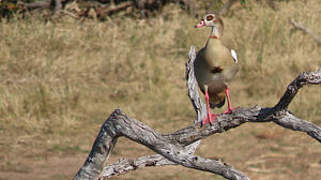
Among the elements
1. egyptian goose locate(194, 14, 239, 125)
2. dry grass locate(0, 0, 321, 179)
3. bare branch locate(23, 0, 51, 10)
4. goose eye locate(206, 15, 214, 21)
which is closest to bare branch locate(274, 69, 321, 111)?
egyptian goose locate(194, 14, 239, 125)

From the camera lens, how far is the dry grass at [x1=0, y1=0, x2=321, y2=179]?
1019cm

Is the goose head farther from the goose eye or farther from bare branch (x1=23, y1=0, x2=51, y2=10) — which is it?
bare branch (x1=23, y1=0, x2=51, y2=10)

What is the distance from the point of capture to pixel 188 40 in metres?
13.4

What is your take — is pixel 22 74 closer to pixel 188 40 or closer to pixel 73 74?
pixel 73 74

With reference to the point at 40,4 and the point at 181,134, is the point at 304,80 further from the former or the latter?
the point at 40,4

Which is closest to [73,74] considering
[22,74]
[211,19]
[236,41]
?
[22,74]

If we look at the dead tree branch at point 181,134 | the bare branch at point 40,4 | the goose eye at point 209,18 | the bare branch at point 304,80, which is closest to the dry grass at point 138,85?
the bare branch at point 40,4

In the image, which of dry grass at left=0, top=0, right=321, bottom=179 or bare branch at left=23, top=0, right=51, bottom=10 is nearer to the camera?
dry grass at left=0, top=0, right=321, bottom=179

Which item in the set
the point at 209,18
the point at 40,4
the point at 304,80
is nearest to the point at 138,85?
the point at 40,4

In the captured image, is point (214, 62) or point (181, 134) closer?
point (214, 62)

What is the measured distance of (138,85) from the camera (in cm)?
1211

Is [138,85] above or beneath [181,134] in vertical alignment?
beneath

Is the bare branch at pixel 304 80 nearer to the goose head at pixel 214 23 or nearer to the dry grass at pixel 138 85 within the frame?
the goose head at pixel 214 23

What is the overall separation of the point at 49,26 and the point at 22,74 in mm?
1859
